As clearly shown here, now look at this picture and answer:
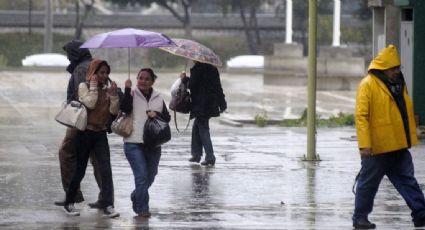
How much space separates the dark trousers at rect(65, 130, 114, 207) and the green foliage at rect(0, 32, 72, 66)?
48419mm

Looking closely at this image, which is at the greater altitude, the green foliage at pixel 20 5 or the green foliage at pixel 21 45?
the green foliage at pixel 20 5

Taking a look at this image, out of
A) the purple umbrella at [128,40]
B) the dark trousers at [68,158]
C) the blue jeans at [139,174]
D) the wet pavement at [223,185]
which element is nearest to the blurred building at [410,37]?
the wet pavement at [223,185]

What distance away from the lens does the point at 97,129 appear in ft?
42.3

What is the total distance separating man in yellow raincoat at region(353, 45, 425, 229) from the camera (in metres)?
11.9

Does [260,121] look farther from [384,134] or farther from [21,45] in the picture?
[21,45]

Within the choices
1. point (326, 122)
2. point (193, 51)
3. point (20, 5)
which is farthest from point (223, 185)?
point (20, 5)

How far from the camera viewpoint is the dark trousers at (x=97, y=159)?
12953mm

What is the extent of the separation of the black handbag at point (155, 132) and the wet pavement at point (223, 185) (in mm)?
790

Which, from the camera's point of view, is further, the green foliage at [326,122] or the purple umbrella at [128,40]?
the green foliage at [326,122]

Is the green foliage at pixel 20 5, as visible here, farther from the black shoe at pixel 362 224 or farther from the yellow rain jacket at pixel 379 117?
the yellow rain jacket at pixel 379 117

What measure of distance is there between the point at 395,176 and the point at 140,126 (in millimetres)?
2624

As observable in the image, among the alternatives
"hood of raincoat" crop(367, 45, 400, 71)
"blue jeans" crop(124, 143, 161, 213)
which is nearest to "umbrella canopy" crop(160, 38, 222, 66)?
"blue jeans" crop(124, 143, 161, 213)

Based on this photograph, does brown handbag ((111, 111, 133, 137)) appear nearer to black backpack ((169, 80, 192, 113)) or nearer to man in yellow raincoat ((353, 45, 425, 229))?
man in yellow raincoat ((353, 45, 425, 229))

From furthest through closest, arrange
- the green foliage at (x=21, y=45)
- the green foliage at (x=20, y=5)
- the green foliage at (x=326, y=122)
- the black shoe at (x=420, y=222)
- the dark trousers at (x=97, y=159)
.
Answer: the green foliage at (x=20, y=5)
the green foliage at (x=21, y=45)
the green foliage at (x=326, y=122)
the dark trousers at (x=97, y=159)
the black shoe at (x=420, y=222)
